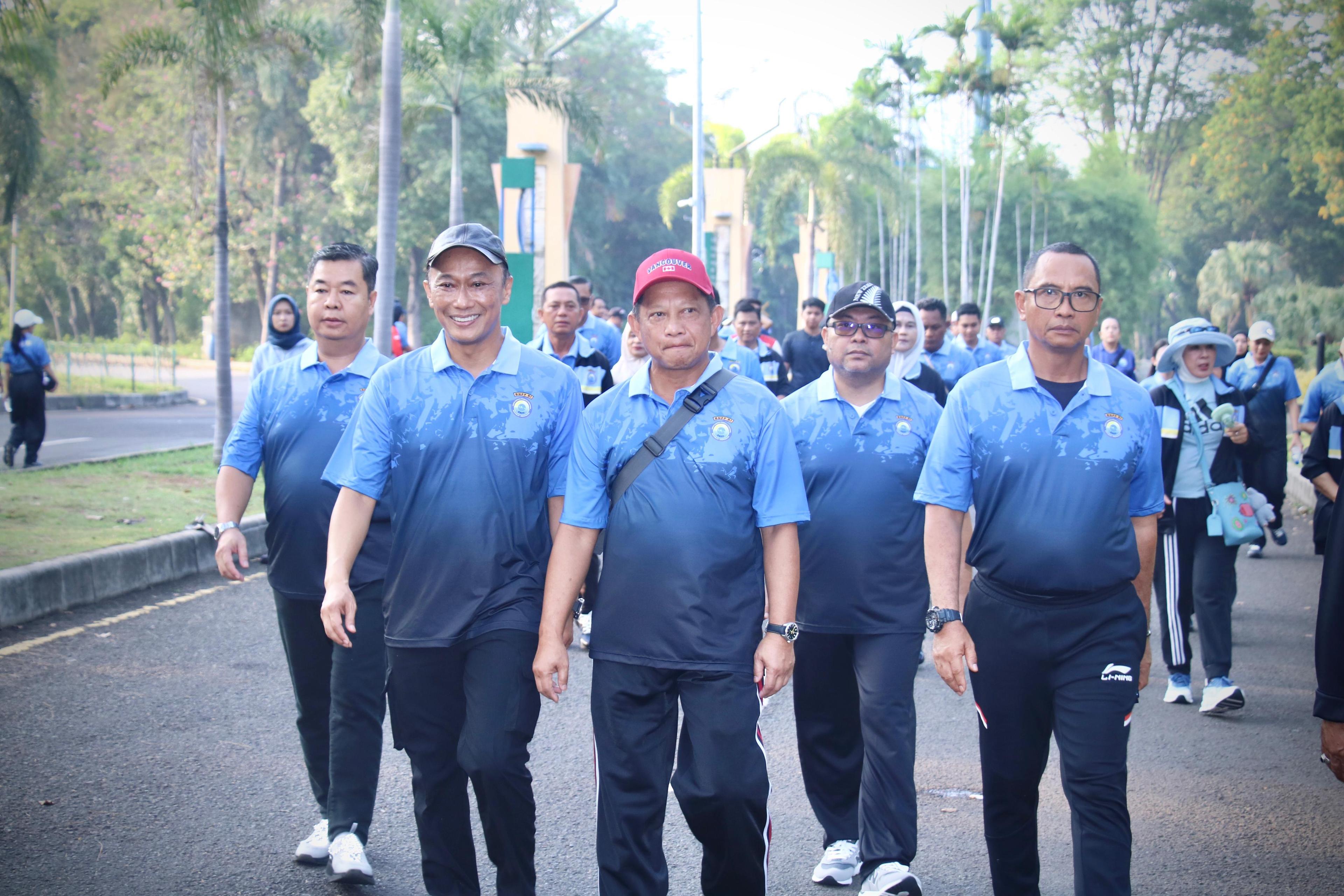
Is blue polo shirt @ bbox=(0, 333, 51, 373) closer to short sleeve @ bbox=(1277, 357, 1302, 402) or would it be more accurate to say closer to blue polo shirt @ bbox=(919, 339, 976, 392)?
blue polo shirt @ bbox=(919, 339, 976, 392)

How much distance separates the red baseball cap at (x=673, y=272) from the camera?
348cm

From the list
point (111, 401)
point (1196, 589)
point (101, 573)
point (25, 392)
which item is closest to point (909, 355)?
point (1196, 589)

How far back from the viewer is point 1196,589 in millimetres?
6719

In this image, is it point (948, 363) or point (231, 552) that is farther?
point (948, 363)

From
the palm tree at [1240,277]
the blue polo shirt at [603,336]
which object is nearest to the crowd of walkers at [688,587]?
the blue polo shirt at [603,336]

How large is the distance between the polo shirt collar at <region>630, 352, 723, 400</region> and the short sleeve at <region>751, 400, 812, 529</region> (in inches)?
8.0

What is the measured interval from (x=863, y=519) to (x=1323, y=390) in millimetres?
6321

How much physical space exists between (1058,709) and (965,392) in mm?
982

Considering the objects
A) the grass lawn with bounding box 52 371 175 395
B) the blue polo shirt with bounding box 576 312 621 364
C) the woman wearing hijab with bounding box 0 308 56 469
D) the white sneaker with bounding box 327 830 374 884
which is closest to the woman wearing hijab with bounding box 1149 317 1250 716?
the white sneaker with bounding box 327 830 374 884

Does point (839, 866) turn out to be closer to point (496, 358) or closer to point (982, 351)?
point (496, 358)

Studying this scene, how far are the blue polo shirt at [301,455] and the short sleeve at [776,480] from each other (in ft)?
4.84

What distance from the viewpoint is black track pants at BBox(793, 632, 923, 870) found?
13.5 ft

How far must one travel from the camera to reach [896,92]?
43.2 meters

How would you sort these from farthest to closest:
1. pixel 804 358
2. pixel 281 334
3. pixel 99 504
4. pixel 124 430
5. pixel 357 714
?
1. pixel 124 430
2. pixel 99 504
3. pixel 804 358
4. pixel 281 334
5. pixel 357 714
